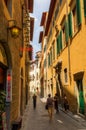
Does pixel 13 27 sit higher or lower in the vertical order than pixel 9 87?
higher

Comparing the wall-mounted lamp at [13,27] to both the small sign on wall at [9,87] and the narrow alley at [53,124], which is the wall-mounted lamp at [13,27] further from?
the narrow alley at [53,124]

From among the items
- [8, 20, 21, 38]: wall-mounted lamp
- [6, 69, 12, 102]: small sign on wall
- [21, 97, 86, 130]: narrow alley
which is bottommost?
[21, 97, 86, 130]: narrow alley

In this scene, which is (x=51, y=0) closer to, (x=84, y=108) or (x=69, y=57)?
(x=69, y=57)

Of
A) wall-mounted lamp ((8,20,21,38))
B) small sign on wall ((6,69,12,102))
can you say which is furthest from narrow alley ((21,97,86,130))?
wall-mounted lamp ((8,20,21,38))

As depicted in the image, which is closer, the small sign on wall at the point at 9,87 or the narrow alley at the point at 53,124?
the small sign on wall at the point at 9,87

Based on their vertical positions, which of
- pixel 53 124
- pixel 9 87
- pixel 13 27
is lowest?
pixel 53 124

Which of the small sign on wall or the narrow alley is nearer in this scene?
the small sign on wall

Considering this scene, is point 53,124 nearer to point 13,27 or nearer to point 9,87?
point 9,87

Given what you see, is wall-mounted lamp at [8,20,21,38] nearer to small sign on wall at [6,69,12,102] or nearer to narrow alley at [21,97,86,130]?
small sign on wall at [6,69,12,102]

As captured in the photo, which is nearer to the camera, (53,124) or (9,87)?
(9,87)

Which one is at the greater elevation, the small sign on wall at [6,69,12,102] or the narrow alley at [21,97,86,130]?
the small sign on wall at [6,69,12,102]

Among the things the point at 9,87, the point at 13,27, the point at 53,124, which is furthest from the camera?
the point at 53,124

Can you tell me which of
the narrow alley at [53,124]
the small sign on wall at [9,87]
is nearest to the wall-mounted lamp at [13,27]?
the small sign on wall at [9,87]


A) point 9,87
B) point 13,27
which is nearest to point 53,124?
point 9,87
